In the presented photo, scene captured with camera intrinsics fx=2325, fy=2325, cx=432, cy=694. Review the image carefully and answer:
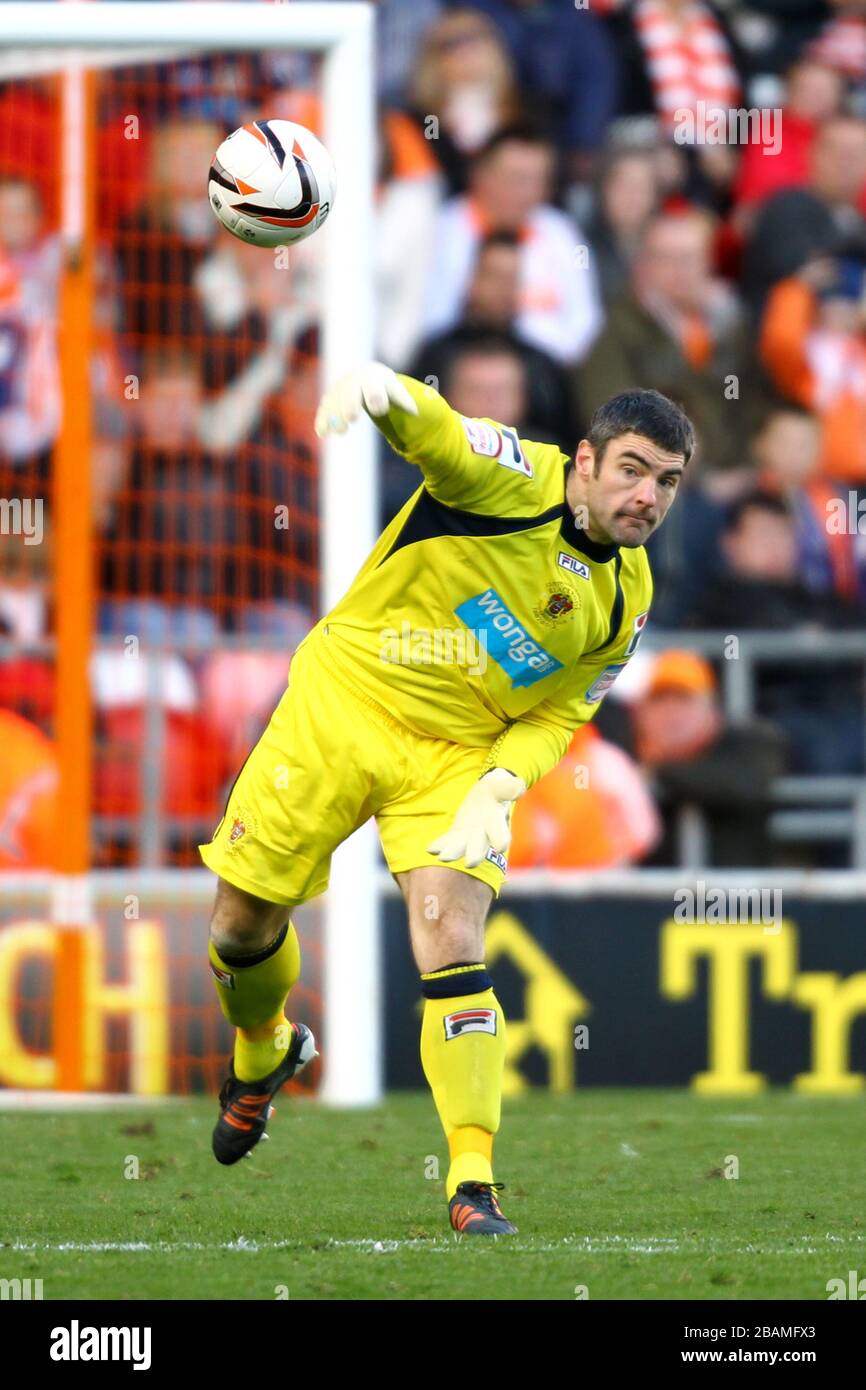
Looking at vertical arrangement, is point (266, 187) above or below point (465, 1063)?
above

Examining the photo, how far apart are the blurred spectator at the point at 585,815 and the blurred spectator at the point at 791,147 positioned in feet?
12.5

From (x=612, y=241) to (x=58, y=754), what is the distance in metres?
4.73

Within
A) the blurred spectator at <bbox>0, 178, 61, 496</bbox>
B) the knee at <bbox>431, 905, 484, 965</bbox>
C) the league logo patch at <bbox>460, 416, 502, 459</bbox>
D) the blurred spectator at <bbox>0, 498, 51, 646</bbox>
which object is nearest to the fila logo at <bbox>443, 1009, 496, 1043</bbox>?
the knee at <bbox>431, 905, 484, 965</bbox>

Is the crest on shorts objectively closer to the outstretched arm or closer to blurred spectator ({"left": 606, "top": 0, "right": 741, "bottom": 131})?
the outstretched arm

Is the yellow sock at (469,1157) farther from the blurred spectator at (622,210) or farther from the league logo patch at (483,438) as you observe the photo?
the blurred spectator at (622,210)

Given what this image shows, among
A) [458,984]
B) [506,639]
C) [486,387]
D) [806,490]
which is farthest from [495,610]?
[806,490]

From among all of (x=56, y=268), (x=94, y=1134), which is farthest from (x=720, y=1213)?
(x=56, y=268)

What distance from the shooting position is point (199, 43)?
32.3 feet

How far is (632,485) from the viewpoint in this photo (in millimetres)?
6047

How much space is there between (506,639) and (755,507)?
575cm

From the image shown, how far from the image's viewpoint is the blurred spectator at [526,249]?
41.0 ft

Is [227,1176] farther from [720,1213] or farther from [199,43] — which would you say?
[199,43]

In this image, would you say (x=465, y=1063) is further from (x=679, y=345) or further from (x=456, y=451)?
(x=679, y=345)

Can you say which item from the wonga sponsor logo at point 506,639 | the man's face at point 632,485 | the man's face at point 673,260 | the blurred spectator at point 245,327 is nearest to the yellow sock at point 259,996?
the wonga sponsor logo at point 506,639
